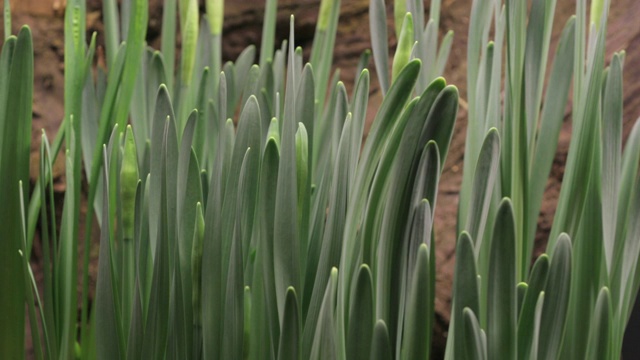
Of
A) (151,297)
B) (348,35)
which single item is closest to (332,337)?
(151,297)

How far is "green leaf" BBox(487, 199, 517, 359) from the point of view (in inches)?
17.6

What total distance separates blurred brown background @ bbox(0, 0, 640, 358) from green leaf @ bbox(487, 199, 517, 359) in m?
0.69

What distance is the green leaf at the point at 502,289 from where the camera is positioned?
448mm

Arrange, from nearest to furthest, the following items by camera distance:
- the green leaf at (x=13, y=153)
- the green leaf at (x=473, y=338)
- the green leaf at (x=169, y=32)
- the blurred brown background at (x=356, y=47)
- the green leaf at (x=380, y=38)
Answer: the green leaf at (x=473, y=338), the green leaf at (x=13, y=153), the green leaf at (x=380, y=38), the green leaf at (x=169, y=32), the blurred brown background at (x=356, y=47)

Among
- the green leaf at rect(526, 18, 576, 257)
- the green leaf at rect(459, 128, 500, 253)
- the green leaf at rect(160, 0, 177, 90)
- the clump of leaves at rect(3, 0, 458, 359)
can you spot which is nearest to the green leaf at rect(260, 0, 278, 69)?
the green leaf at rect(160, 0, 177, 90)

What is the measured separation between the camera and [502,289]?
Result: 0.46m

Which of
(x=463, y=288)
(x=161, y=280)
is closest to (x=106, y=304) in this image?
(x=161, y=280)

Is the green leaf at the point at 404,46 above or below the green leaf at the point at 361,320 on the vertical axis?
above

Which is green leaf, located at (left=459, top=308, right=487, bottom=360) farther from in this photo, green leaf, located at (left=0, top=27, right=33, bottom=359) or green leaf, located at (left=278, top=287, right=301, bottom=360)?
green leaf, located at (left=0, top=27, right=33, bottom=359)

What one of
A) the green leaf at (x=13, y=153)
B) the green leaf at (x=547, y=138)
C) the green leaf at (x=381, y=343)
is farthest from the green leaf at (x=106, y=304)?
the green leaf at (x=547, y=138)

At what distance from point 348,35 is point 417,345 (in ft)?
2.94

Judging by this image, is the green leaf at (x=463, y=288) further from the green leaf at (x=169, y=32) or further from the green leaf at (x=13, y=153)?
the green leaf at (x=169, y=32)

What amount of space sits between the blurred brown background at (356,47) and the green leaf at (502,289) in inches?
27.0

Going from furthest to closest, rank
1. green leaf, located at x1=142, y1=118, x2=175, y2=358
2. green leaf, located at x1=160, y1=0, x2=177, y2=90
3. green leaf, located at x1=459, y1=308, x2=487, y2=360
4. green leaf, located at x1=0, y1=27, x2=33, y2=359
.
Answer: green leaf, located at x1=160, y1=0, x2=177, y2=90
green leaf, located at x1=0, y1=27, x2=33, y2=359
green leaf, located at x1=142, y1=118, x2=175, y2=358
green leaf, located at x1=459, y1=308, x2=487, y2=360
